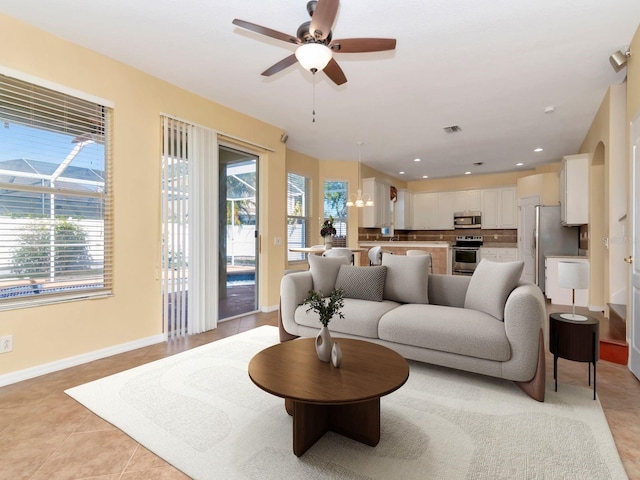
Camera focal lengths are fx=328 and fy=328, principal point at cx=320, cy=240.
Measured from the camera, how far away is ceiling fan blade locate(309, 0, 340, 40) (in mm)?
1855

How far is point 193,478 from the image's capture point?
1.49 m

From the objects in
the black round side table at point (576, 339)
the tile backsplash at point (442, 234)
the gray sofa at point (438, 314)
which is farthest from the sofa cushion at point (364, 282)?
the tile backsplash at point (442, 234)

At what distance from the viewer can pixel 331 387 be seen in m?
1.56

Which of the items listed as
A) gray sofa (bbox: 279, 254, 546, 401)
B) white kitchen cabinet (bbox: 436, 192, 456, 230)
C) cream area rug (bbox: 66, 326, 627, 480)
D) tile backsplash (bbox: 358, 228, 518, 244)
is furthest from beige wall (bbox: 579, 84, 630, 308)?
white kitchen cabinet (bbox: 436, 192, 456, 230)

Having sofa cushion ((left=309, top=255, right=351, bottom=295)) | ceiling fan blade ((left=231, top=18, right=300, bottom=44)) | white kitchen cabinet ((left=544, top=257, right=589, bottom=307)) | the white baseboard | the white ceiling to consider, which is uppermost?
the white ceiling

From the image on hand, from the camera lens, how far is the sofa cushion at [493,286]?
2.56 metres

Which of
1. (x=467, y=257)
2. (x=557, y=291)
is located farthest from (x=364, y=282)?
(x=467, y=257)

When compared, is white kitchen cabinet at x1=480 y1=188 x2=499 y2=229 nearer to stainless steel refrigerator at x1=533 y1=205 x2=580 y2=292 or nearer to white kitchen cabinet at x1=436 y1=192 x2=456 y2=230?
white kitchen cabinet at x1=436 y1=192 x2=456 y2=230

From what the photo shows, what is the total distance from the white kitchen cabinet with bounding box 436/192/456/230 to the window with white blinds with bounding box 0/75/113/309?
7726mm

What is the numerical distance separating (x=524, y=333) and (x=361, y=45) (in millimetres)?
2222

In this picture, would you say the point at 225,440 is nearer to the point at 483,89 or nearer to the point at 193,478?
the point at 193,478

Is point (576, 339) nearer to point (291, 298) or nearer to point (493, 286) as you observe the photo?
point (493, 286)

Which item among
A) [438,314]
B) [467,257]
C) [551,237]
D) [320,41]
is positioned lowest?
[438,314]

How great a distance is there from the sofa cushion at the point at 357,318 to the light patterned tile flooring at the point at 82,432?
1373 millimetres
